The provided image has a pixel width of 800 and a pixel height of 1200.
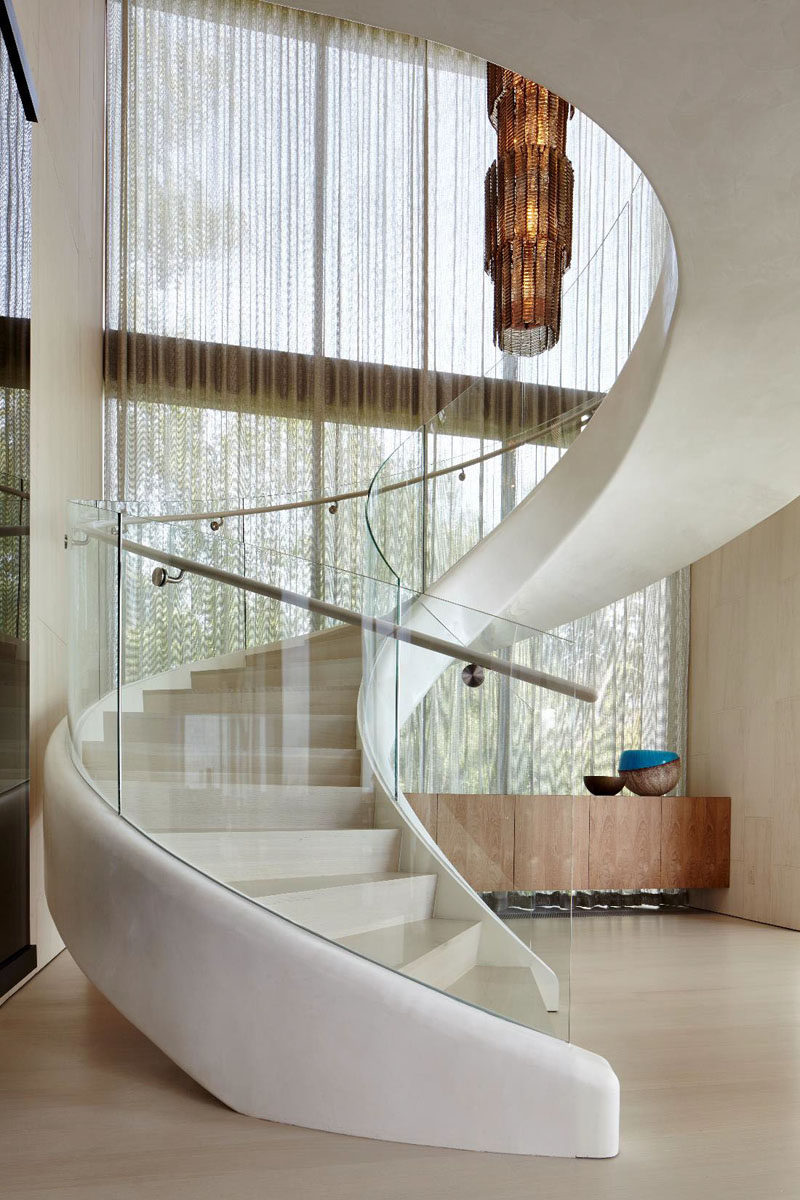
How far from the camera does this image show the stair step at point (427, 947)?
2.66 meters

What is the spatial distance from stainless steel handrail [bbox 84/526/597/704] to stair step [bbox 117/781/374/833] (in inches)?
19.0

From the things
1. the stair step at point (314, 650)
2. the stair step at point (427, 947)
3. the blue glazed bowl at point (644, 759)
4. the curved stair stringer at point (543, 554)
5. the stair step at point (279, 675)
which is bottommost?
the blue glazed bowl at point (644, 759)

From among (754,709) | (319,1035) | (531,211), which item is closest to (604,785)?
(754,709)

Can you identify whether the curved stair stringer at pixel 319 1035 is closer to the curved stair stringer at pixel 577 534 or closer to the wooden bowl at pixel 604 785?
the curved stair stringer at pixel 577 534

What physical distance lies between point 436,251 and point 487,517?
3.40 meters

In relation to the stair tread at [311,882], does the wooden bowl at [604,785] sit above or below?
below

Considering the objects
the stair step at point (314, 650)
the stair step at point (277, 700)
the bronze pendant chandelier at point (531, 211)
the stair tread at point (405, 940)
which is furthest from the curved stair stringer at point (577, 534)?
the stair tread at point (405, 940)

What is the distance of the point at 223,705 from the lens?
2992 mm

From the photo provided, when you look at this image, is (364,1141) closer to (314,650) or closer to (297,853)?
(297,853)

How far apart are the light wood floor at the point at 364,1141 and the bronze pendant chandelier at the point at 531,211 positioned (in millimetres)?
3022

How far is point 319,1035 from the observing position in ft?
8.46

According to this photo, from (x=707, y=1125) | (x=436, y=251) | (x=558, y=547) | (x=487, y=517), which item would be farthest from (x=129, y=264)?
(x=707, y=1125)

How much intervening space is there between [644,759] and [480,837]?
195 inches

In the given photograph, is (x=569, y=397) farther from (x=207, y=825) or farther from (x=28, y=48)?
(x=207, y=825)
